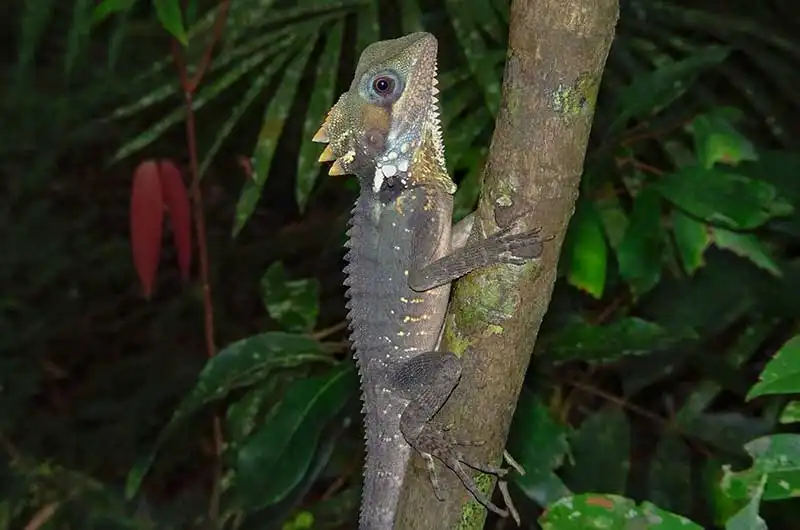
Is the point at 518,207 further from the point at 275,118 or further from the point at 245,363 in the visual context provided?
the point at 275,118

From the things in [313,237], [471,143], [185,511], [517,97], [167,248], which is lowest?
[185,511]

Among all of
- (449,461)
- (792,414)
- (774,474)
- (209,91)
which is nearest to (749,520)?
(774,474)

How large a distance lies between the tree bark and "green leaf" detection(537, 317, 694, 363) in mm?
585

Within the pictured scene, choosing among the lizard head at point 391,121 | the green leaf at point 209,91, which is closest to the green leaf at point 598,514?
the lizard head at point 391,121

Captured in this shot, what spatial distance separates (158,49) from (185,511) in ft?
6.38

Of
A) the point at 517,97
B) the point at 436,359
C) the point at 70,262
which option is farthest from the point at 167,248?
the point at 517,97

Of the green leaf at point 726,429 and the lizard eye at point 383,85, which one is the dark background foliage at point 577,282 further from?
the lizard eye at point 383,85

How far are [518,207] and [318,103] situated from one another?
110cm

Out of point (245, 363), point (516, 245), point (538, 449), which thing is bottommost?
point (538, 449)

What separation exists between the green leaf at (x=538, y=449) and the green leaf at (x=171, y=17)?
103cm

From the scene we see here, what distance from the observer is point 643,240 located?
185 centimetres

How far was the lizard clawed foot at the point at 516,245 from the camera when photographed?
1164 mm

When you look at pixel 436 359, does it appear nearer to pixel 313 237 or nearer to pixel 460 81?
pixel 460 81

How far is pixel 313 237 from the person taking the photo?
3283mm
